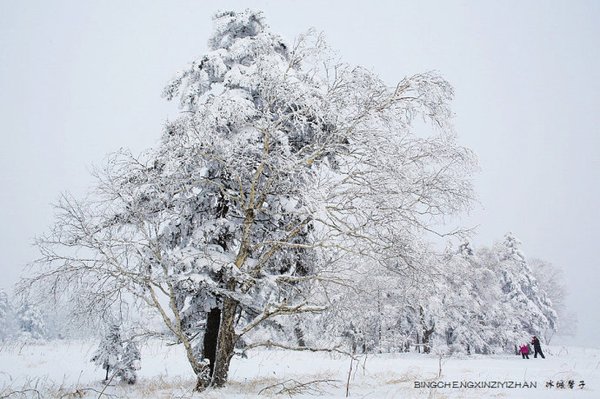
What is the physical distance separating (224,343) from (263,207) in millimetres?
3012

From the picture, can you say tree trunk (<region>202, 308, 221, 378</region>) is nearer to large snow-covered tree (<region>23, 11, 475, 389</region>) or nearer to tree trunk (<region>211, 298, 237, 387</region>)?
large snow-covered tree (<region>23, 11, 475, 389</region>)

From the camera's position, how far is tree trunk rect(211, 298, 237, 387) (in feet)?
27.2

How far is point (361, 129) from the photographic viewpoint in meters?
8.45

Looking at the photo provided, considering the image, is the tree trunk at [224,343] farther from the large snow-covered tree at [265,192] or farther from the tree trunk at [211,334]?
the tree trunk at [211,334]

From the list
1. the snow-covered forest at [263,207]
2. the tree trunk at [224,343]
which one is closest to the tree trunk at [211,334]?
the snow-covered forest at [263,207]

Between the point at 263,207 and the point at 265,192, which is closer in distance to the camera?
the point at 265,192

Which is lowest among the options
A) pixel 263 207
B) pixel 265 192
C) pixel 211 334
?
pixel 211 334

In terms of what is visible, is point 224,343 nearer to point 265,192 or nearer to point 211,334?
point 211,334

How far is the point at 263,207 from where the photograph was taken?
9523 mm

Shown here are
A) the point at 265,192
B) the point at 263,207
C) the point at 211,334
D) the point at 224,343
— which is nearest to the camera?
the point at 224,343

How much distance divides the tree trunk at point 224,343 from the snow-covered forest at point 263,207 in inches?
1.1

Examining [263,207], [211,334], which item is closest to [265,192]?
[263,207]

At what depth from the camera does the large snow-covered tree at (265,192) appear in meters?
8.00

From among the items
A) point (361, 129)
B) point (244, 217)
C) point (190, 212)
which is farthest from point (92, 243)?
point (361, 129)
